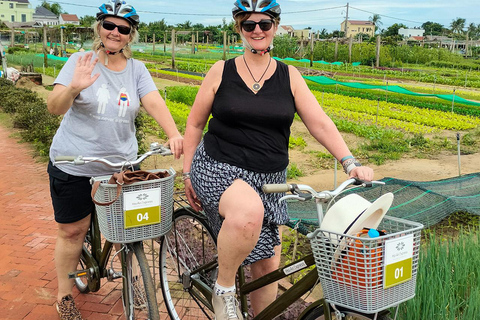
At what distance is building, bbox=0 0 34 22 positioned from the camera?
107062 mm

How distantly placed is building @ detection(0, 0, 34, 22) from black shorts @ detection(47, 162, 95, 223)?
4658 inches

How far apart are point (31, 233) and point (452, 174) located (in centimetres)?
664

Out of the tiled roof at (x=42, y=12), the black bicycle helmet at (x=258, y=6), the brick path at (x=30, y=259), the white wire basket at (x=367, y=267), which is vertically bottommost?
the brick path at (x=30, y=259)

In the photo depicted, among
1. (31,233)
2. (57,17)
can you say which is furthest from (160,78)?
(57,17)

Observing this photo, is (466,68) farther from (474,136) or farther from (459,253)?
(459,253)

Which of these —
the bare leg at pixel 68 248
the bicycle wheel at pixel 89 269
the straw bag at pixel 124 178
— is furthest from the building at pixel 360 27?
the straw bag at pixel 124 178

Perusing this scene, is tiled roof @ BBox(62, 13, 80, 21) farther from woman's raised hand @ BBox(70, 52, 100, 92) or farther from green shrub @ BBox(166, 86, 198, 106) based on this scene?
woman's raised hand @ BBox(70, 52, 100, 92)

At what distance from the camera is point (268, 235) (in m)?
2.58

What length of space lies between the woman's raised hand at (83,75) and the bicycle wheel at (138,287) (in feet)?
2.88

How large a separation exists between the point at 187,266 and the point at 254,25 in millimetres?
1611

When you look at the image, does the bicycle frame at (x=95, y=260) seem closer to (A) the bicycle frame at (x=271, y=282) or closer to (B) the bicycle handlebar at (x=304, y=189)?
(A) the bicycle frame at (x=271, y=282)

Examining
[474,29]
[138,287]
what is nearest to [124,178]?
[138,287]

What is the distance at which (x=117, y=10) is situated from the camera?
265cm

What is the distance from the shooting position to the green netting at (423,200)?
480 cm
